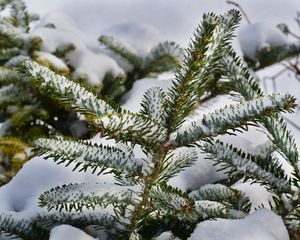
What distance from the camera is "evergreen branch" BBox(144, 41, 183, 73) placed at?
7.86 ft

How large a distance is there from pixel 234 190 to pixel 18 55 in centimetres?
163

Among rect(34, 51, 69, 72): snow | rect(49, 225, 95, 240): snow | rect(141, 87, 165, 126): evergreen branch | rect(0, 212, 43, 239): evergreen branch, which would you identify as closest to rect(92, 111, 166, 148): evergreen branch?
rect(141, 87, 165, 126): evergreen branch

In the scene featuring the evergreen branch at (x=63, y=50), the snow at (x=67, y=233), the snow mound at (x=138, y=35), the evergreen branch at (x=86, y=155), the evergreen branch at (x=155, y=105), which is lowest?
the snow at (x=67, y=233)

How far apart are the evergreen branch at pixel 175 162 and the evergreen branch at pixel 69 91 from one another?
0.65 ft

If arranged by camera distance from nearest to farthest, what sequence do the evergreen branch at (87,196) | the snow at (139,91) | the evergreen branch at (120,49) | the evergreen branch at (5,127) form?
the evergreen branch at (87,196) < the snow at (139,91) < the evergreen branch at (5,127) < the evergreen branch at (120,49)

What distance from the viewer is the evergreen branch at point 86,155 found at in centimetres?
91

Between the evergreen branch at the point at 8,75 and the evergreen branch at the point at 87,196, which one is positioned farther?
the evergreen branch at the point at 8,75

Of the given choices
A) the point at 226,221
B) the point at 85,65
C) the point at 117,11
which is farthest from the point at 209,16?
the point at 117,11

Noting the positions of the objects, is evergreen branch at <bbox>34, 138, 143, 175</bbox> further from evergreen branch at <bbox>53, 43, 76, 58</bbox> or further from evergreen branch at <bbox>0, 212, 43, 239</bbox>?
evergreen branch at <bbox>53, 43, 76, 58</bbox>

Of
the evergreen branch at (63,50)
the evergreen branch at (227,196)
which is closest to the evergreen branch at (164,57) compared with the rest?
the evergreen branch at (63,50)

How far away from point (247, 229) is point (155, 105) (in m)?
0.33

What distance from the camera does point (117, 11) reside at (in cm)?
427

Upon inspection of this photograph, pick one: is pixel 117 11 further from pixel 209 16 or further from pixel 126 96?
pixel 209 16

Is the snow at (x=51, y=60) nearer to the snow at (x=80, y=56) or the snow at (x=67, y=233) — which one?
the snow at (x=80, y=56)
